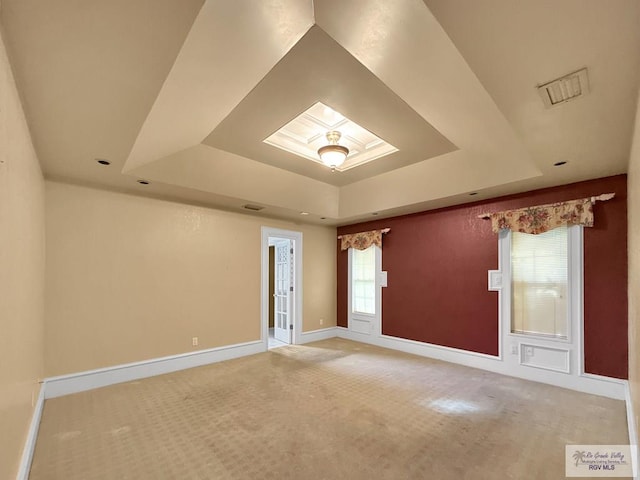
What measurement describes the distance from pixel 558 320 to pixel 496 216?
145 cm

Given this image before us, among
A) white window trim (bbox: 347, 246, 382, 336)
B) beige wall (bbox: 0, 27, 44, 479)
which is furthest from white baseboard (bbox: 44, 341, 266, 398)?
white window trim (bbox: 347, 246, 382, 336)

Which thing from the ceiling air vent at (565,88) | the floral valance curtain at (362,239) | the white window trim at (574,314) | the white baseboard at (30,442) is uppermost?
the ceiling air vent at (565,88)

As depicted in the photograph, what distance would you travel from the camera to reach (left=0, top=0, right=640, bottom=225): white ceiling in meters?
1.37

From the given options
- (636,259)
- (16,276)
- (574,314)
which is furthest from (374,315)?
(16,276)

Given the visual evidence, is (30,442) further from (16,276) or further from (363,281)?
(363,281)

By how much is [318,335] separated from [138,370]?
3144mm

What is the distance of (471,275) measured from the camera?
422 cm

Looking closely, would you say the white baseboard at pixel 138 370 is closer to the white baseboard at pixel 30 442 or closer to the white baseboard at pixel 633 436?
the white baseboard at pixel 30 442

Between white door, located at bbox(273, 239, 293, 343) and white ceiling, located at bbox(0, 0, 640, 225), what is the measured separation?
253 cm

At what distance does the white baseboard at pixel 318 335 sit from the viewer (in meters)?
5.57

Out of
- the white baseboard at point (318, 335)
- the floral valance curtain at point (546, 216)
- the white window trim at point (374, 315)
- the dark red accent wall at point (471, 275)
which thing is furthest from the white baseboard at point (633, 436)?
the white baseboard at point (318, 335)

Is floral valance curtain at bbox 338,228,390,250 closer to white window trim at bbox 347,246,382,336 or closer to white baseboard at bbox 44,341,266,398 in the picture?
white window trim at bbox 347,246,382,336

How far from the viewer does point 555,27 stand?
1.45m

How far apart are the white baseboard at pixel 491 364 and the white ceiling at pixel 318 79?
2285mm
